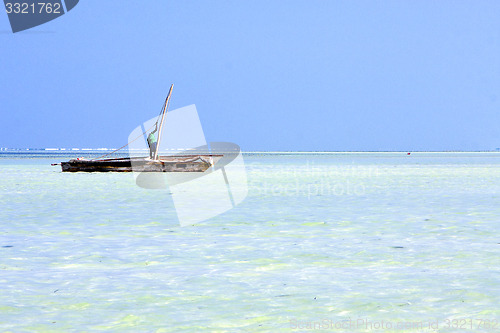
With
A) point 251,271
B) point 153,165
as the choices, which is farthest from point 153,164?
point 251,271

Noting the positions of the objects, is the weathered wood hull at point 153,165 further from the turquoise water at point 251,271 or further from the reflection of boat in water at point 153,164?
the turquoise water at point 251,271

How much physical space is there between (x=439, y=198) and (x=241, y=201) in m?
5.31

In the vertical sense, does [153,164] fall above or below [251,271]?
below

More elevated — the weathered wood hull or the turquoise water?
the turquoise water

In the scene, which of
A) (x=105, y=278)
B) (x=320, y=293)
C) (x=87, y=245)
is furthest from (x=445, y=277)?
(x=87, y=245)

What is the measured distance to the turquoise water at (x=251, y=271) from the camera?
17.0ft

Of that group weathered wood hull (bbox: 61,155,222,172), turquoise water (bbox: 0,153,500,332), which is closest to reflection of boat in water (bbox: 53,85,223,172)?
weathered wood hull (bbox: 61,155,222,172)

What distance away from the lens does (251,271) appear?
716 centimetres

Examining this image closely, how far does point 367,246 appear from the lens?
8.94 metres

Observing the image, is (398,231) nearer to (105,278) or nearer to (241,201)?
(105,278)

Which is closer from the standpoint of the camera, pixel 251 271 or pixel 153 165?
pixel 251 271

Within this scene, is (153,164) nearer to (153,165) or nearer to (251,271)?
(153,165)

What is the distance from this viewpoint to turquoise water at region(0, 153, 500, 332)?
518 centimetres

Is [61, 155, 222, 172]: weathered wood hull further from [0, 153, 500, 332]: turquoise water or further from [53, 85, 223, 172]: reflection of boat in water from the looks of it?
[0, 153, 500, 332]: turquoise water
